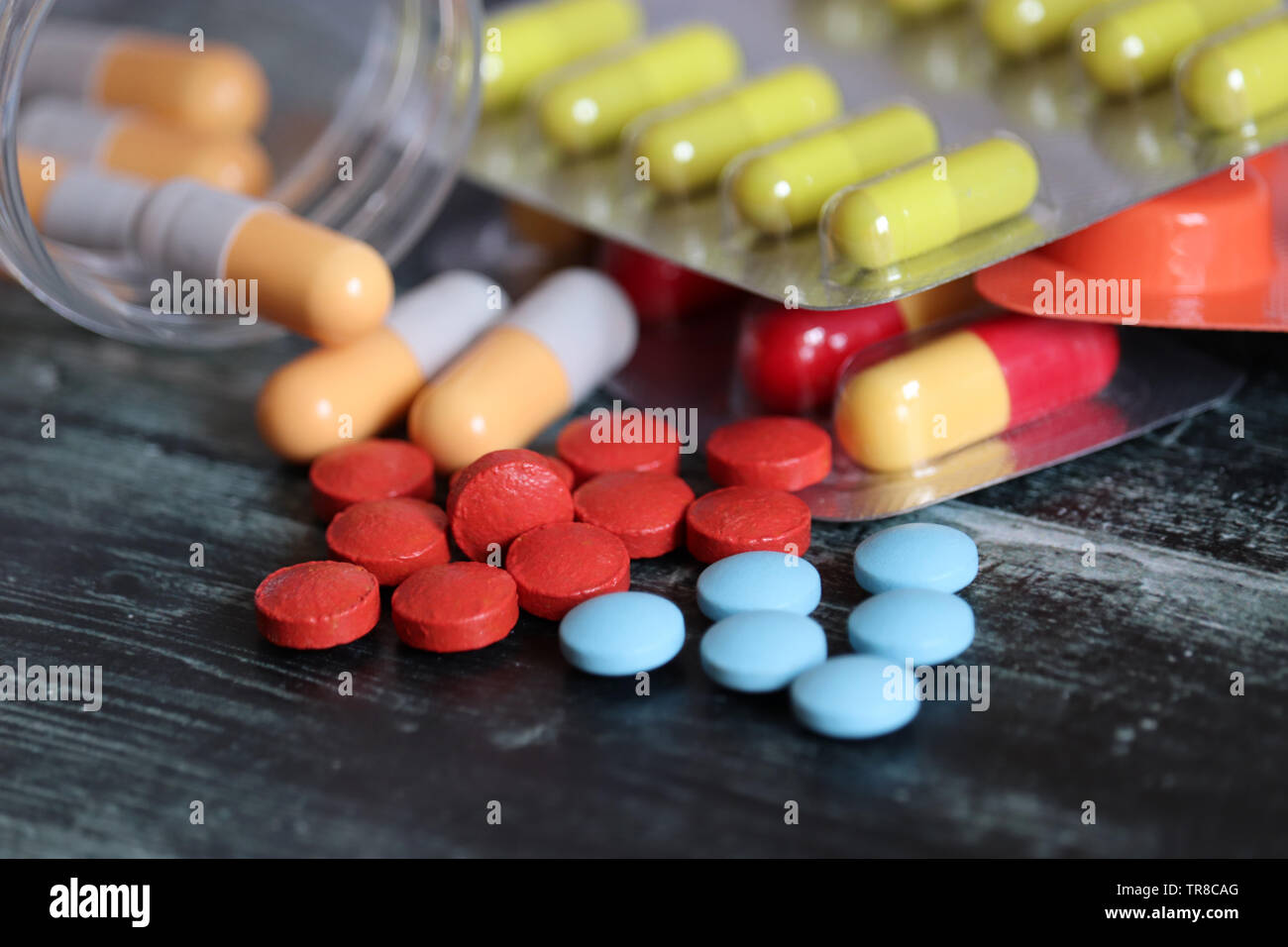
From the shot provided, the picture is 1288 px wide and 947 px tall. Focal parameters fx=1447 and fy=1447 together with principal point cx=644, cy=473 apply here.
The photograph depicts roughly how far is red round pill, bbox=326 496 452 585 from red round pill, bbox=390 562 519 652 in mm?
69

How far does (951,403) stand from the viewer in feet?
6.49

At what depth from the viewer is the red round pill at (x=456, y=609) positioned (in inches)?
66.6

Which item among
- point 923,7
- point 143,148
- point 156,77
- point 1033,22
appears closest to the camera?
point 1033,22

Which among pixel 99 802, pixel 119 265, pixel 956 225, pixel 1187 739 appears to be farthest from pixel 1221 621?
pixel 119 265

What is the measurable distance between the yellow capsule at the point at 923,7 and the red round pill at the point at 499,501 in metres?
1.29

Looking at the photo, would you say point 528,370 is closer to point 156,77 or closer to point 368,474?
point 368,474

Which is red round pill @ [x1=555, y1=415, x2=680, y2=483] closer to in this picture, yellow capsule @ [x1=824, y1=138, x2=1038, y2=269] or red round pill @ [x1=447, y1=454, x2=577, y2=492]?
red round pill @ [x1=447, y1=454, x2=577, y2=492]

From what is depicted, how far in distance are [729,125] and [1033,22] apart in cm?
56

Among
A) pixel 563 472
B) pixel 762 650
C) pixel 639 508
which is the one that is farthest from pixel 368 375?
pixel 762 650

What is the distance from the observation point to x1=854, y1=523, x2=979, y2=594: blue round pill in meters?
1.75

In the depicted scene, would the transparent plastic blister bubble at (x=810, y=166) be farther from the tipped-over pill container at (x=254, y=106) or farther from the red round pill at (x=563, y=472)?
the tipped-over pill container at (x=254, y=106)

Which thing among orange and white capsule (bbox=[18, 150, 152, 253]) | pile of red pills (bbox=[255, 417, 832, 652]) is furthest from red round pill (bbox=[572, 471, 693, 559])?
orange and white capsule (bbox=[18, 150, 152, 253])

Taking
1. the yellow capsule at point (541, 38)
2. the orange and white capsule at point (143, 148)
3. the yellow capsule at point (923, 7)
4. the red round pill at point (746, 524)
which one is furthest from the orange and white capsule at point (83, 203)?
the yellow capsule at point (923, 7)

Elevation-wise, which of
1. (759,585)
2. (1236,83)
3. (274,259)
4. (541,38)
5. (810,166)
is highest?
(541,38)
